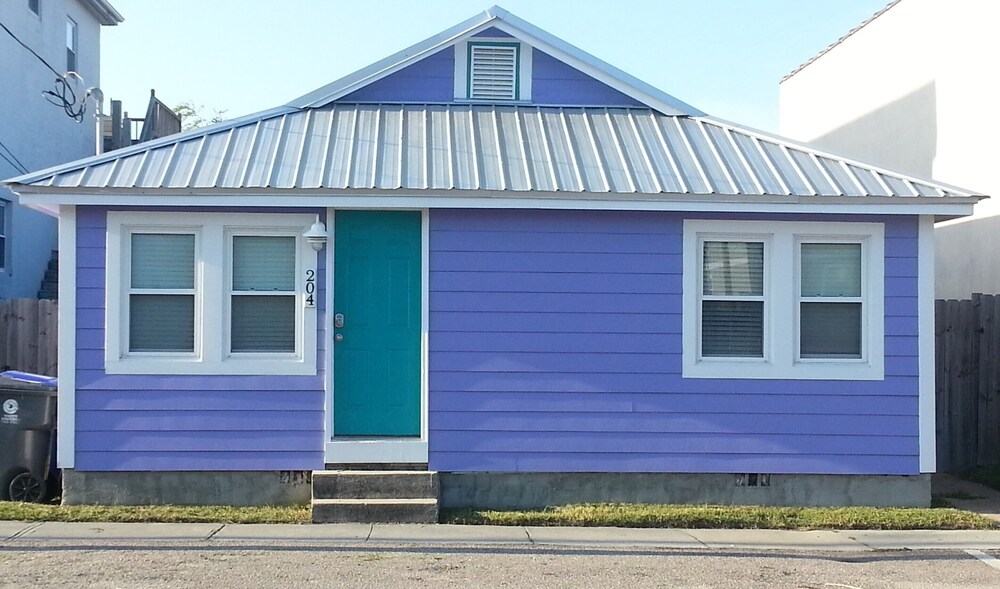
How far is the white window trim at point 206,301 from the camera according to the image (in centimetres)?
877

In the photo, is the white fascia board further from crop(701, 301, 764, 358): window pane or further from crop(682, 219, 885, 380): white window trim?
crop(701, 301, 764, 358): window pane

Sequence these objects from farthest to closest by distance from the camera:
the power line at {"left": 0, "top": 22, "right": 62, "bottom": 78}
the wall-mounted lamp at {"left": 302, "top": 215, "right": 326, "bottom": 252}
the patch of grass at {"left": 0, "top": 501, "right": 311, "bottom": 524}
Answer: the power line at {"left": 0, "top": 22, "right": 62, "bottom": 78} → the wall-mounted lamp at {"left": 302, "top": 215, "right": 326, "bottom": 252} → the patch of grass at {"left": 0, "top": 501, "right": 311, "bottom": 524}

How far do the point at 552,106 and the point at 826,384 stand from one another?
3896 millimetres

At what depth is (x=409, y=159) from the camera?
9141 mm

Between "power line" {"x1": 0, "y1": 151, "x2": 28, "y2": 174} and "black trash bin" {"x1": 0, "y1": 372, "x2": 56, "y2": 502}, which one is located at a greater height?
"power line" {"x1": 0, "y1": 151, "x2": 28, "y2": 174}

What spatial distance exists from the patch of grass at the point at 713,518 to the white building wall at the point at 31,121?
11.6 metres

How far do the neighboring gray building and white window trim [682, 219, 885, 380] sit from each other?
10.8 meters

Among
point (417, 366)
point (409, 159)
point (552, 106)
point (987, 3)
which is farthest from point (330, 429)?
point (987, 3)

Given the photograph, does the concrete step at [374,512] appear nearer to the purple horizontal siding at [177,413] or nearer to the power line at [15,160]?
the purple horizontal siding at [177,413]

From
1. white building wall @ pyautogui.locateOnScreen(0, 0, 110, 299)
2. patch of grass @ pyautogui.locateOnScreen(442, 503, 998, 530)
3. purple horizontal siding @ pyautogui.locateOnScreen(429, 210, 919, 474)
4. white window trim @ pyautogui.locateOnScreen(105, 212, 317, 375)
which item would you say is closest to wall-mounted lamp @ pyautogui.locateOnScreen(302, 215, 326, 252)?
white window trim @ pyautogui.locateOnScreen(105, 212, 317, 375)

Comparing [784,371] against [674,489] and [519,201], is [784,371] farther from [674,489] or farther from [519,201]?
[519,201]

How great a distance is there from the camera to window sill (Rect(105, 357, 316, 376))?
8789mm

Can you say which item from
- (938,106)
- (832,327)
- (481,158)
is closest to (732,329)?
(832,327)

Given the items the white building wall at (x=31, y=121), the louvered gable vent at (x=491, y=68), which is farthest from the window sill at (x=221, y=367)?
the white building wall at (x=31, y=121)
